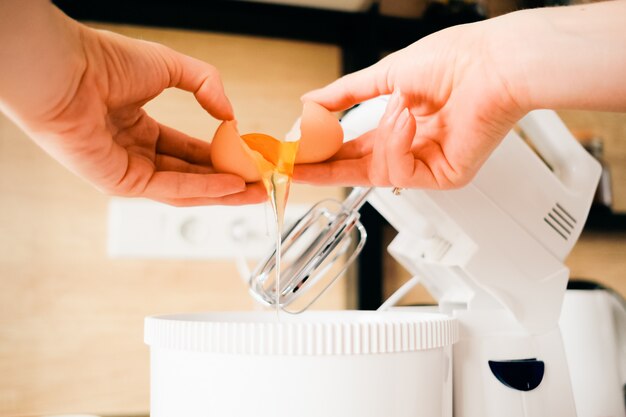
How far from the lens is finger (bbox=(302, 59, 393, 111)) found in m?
0.46

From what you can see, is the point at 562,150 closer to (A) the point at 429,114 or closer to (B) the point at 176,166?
(A) the point at 429,114

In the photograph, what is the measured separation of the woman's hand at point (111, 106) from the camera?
1.14 feet

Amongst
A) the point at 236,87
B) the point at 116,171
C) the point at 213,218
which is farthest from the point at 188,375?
the point at 236,87

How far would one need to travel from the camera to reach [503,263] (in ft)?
1.57

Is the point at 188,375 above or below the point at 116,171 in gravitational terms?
below

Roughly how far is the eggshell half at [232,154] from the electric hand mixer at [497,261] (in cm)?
11

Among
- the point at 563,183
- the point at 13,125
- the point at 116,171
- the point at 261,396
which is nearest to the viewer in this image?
the point at 261,396

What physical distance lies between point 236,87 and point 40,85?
0.59m

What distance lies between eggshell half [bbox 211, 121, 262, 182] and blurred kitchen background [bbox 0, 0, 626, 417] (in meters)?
0.41

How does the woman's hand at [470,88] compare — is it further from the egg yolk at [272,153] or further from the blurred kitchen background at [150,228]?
the blurred kitchen background at [150,228]

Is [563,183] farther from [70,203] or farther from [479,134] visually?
[70,203]

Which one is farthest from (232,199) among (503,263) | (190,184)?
(503,263)

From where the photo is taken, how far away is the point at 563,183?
552mm

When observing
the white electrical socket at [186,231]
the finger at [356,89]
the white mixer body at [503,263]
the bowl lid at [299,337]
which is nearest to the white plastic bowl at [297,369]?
the bowl lid at [299,337]
